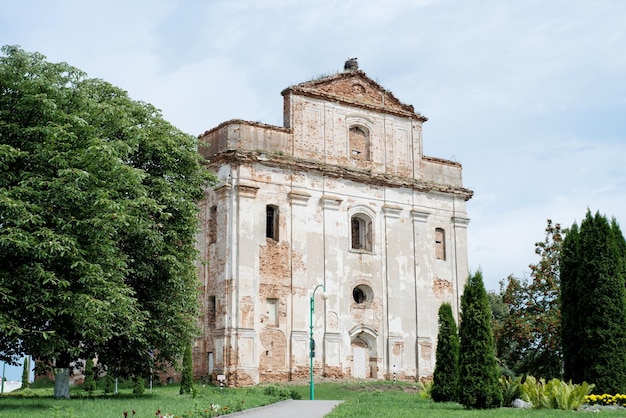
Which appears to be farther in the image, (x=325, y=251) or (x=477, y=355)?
(x=325, y=251)

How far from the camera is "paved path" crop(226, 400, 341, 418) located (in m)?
18.2

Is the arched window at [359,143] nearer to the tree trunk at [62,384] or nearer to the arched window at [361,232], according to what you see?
the arched window at [361,232]

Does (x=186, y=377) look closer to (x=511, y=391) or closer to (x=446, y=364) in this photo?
(x=446, y=364)

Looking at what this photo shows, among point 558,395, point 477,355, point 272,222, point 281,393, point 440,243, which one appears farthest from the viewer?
point 440,243

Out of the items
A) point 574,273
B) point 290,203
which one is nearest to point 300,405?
point 574,273

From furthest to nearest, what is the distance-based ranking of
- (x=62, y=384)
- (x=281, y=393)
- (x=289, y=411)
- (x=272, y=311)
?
(x=272, y=311), (x=281, y=393), (x=62, y=384), (x=289, y=411)

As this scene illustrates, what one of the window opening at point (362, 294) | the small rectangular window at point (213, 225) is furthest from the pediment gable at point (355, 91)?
the window opening at point (362, 294)

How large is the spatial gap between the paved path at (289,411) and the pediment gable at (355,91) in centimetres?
1725

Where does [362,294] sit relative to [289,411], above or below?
above

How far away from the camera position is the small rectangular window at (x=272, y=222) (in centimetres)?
3412

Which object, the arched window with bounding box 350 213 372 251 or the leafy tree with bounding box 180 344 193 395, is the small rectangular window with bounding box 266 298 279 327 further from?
the arched window with bounding box 350 213 372 251

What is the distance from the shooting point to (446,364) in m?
23.2

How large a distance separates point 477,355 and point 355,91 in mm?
20680

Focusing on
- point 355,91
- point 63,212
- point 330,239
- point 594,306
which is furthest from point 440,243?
point 63,212
